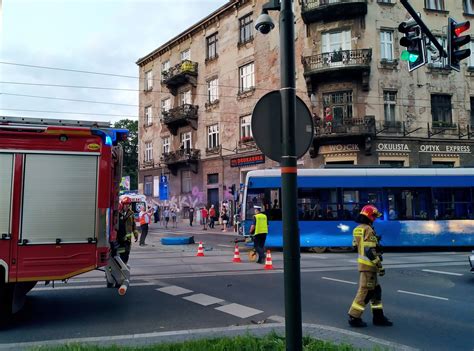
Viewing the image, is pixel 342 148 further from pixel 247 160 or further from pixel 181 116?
pixel 181 116

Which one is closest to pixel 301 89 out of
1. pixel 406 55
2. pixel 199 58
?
pixel 199 58

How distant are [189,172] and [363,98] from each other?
17224 mm

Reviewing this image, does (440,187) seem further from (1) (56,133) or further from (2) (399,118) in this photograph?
(1) (56,133)

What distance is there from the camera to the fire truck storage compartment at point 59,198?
6.54 meters

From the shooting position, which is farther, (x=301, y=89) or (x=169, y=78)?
(x=169, y=78)

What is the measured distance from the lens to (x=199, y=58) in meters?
36.9

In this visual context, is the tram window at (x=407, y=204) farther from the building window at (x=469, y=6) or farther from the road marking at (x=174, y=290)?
the building window at (x=469, y=6)

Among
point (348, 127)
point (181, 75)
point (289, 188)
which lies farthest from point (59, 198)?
point (181, 75)

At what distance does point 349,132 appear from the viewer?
80.4 feet

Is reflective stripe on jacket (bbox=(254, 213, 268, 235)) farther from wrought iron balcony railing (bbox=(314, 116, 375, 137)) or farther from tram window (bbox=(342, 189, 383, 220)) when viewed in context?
wrought iron balcony railing (bbox=(314, 116, 375, 137))

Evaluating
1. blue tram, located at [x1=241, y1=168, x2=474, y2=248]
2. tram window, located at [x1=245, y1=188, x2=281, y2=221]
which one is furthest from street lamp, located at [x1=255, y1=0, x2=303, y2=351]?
blue tram, located at [x1=241, y1=168, x2=474, y2=248]

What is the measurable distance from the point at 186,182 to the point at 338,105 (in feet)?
55.1

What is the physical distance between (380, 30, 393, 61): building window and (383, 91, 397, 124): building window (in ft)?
7.25

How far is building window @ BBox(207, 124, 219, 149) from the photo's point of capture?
113 ft
